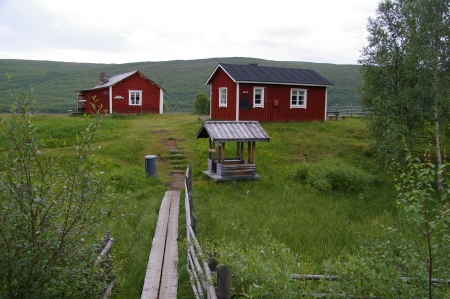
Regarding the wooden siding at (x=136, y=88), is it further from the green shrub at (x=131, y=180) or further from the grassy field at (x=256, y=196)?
the green shrub at (x=131, y=180)

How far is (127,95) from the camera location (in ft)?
114

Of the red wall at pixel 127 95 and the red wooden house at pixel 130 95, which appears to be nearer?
the red wooden house at pixel 130 95

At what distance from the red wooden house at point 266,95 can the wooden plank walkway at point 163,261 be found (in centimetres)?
1729

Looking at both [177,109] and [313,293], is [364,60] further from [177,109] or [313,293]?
[177,109]

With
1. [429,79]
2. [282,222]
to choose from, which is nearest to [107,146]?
[282,222]

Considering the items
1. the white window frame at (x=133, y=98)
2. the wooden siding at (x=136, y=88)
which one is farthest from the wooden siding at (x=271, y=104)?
the white window frame at (x=133, y=98)

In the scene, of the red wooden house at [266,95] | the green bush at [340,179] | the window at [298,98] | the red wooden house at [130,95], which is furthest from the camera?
the red wooden house at [130,95]

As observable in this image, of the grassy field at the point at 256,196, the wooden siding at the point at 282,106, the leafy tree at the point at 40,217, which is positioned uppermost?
the wooden siding at the point at 282,106

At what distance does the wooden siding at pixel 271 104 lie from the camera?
89.7ft

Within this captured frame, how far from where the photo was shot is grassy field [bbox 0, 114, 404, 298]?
8266 millimetres

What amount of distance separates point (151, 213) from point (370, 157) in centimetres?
1526

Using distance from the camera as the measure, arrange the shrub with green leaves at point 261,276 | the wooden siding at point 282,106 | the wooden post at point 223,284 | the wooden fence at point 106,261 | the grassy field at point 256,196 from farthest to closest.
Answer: the wooden siding at point 282,106
the grassy field at point 256,196
the wooden fence at point 106,261
the shrub with green leaves at point 261,276
the wooden post at point 223,284

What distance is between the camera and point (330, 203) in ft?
42.7

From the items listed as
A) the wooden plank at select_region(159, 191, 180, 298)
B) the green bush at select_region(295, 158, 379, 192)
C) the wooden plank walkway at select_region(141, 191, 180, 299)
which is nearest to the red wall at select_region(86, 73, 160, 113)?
the green bush at select_region(295, 158, 379, 192)
